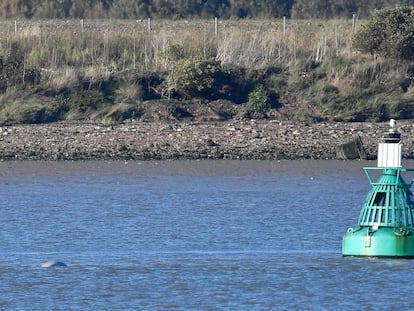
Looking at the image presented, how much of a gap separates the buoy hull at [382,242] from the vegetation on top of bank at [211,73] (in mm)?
13226

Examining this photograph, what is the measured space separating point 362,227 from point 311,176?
30.5ft

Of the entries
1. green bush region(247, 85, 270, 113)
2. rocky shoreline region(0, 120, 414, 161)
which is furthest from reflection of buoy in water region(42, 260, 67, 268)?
green bush region(247, 85, 270, 113)

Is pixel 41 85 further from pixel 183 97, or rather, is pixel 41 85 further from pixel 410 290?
pixel 410 290

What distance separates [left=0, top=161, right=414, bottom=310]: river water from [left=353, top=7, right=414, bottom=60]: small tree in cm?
609

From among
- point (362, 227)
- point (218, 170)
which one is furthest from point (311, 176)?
point (362, 227)

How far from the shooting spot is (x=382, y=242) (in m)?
14.8

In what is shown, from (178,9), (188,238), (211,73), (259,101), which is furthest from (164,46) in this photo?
(178,9)

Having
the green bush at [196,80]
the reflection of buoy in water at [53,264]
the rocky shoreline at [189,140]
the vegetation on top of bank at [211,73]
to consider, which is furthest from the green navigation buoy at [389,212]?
the green bush at [196,80]

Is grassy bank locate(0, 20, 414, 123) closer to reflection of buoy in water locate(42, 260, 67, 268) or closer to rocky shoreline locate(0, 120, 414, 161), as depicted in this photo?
rocky shoreline locate(0, 120, 414, 161)

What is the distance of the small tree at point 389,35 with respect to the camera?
3095cm

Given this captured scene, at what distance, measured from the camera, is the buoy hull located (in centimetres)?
1480

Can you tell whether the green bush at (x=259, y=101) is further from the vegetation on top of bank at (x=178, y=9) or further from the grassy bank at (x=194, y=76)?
the vegetation on top of bank at (x=178, y=9)

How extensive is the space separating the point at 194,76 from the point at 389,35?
4.83 metres

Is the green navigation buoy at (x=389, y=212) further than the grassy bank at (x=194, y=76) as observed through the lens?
No
